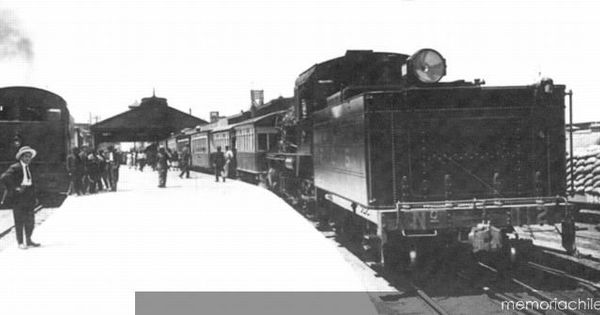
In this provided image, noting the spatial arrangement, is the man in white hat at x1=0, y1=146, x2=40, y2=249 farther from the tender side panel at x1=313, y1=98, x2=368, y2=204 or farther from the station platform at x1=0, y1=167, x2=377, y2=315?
the tender side panel at x1=313, y1=98, x2=368, y2=204

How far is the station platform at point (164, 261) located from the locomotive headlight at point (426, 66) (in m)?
2.61

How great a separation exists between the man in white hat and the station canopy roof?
4234cm

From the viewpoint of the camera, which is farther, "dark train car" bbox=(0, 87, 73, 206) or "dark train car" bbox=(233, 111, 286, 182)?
"dark train car" bbox=(233, 111, 286, 182)

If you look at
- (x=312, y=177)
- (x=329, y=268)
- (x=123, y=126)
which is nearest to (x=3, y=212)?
(x=312, y=177)

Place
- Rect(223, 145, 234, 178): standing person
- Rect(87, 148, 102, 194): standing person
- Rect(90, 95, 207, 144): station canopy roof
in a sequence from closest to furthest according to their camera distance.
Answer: Rect(87, 148, 102, 194): standing person < Rect(223, 145, 234, 178): standing person < Rect(90, 95, 207, 144): station canopy roof

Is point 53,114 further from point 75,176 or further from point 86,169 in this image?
point 75,176

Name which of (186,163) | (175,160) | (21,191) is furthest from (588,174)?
(175,160)

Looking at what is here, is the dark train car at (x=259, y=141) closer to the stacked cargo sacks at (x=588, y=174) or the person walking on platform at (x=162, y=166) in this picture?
the person walking on platform at (x=162, y=166)

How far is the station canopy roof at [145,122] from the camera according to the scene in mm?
50156

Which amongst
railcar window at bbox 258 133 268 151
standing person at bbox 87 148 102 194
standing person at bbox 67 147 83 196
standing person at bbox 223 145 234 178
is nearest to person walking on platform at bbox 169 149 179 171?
standing person at bbox 223 145 234 178

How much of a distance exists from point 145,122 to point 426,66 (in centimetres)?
4577

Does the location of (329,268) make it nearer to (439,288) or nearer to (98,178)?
(439,288)

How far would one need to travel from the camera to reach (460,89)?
25.7ft

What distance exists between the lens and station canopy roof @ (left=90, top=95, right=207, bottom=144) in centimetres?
5016
